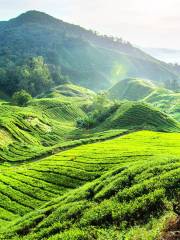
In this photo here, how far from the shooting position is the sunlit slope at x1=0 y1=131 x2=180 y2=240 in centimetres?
3061

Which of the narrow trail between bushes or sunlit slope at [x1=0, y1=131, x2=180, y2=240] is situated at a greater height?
sunlit slope at [x1=0, y1=131, x2=180, y2=240]

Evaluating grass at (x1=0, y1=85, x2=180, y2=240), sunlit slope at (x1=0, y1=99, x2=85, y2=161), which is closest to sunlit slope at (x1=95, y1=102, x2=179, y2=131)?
sunlit slope at (x1=0, y1=99, x2=85, y2=161)

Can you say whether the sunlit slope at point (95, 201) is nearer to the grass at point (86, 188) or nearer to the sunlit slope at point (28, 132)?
the grass at point (86, 188)

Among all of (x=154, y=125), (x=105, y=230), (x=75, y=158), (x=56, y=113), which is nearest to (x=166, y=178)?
(x=105, y=230)

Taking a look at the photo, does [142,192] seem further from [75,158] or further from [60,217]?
[75,158]

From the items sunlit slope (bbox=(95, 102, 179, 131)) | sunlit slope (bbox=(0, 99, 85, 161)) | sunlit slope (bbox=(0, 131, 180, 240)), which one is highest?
sunlit slope (bbox=(0, 131, 180, 240))

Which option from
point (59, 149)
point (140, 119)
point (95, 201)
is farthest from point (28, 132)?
point (95, 201)

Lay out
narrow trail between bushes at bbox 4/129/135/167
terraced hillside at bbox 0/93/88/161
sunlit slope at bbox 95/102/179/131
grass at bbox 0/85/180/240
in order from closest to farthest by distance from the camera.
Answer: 1. grass at bbox 0/85/180/240
2. narrow trail between bushes at bbox 4/129/135/167
3. terraced hillside at bbox 0/93/88/161
4. sunlit slope at bbox 95/102/179/131

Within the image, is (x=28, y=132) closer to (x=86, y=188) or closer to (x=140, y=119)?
(x=140, y=119)

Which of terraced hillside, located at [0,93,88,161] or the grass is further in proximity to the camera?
terraced hillside, located at [0,93,88,161]

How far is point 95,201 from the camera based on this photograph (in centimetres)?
3688

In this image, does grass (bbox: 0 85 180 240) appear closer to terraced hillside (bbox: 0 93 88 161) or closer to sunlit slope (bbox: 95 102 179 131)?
terraced hillside (bbox: 0 93 88 161)

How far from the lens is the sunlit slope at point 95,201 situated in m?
30.6

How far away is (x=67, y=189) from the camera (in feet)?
169
